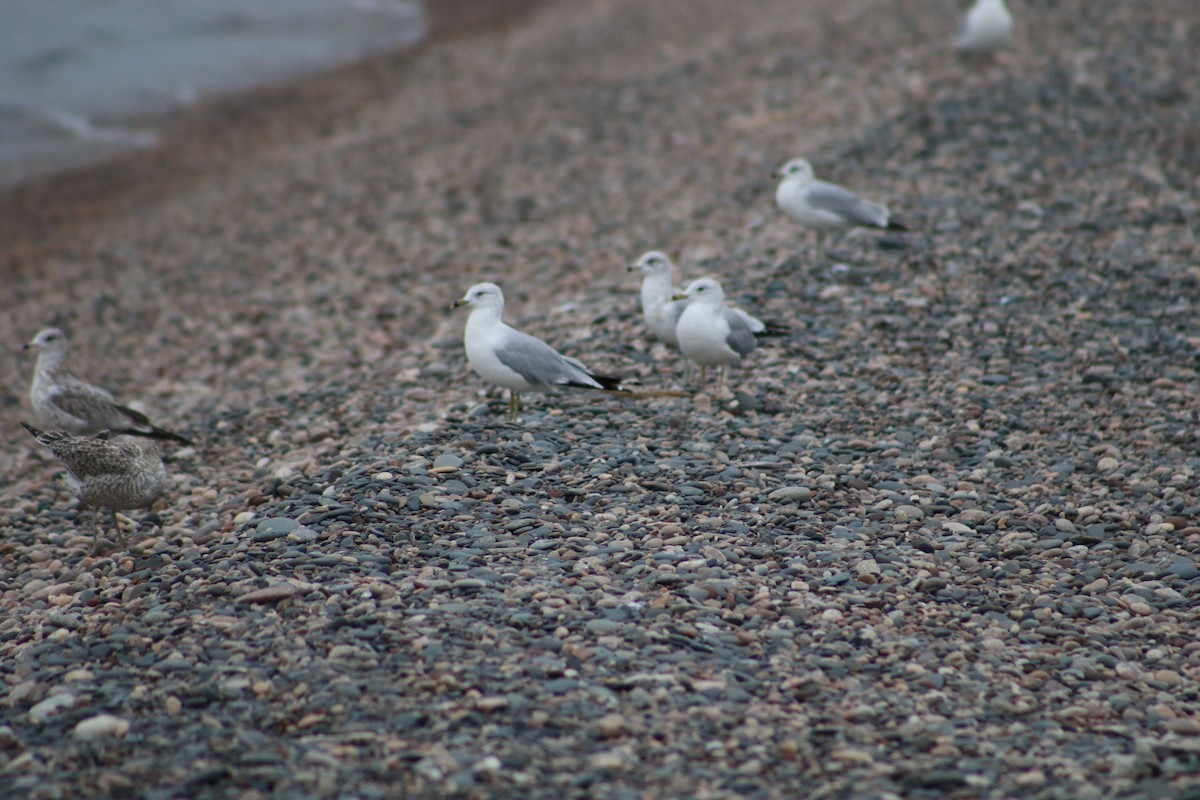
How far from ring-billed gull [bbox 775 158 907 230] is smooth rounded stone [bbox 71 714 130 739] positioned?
6388 mm

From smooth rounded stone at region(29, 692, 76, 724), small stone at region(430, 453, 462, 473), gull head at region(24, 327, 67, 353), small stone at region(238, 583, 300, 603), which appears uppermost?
gull head at region(24, 327, 67, 353)

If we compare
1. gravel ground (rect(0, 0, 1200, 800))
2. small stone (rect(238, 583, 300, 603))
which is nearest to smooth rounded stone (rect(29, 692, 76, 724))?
gravel ground (rect(0, 0, 1200, 800))

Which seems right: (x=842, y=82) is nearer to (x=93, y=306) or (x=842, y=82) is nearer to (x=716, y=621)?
(x=93, y=306)

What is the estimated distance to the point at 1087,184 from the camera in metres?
10.2

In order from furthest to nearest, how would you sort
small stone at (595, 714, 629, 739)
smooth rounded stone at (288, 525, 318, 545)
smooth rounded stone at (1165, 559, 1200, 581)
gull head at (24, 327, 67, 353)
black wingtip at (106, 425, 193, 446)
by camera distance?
gull head at (24, 327, 67, 353)
black wingtip at (106, 425, 193, 446)
smooth rounded stone at (288, 525, 318, 545)
smooth rounded stone at (1165, 559, 1200, 581)
small stone at (595, 714, 629, 739)

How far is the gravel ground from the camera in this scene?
4.30 meters

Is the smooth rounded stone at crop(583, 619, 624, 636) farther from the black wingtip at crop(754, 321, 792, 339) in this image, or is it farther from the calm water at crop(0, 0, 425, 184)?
the calm water at crop(0, 0, 425, 184)

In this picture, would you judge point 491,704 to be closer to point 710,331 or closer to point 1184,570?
point 710,331

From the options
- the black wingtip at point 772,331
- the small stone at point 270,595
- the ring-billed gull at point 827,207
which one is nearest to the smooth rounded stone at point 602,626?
the small stone at point 270,595

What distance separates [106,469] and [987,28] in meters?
11.0

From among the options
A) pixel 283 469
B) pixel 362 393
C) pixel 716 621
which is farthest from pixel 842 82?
pixel 716 621

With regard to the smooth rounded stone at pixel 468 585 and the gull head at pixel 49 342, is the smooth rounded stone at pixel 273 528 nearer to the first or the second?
the smooth rounded stone at pixel 468 585

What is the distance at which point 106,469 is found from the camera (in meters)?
6.16

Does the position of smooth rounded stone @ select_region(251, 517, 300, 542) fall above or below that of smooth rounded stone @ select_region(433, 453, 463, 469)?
below
